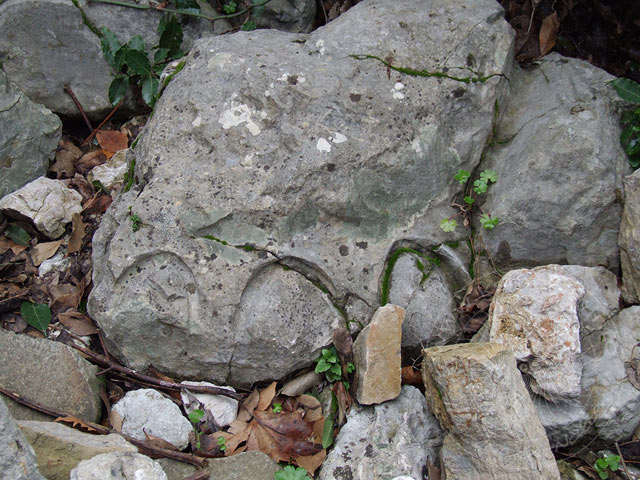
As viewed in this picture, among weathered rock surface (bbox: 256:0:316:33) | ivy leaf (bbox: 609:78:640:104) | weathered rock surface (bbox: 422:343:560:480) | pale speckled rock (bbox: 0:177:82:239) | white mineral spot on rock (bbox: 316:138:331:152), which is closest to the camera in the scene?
weathered rock surface (bbox: 422:343:560:480)

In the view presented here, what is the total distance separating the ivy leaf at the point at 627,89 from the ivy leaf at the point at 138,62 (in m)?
2.81

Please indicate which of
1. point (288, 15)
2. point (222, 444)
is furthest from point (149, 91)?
point (222, 444)

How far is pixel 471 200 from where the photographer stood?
3285 millimetres

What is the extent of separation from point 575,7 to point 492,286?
2146mm

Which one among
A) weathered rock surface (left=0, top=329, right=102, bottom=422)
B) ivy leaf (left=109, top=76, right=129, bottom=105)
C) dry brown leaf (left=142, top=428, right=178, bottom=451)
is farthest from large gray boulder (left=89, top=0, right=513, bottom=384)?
ivy leaf (left=109, top=76, right=129, bottom=105)

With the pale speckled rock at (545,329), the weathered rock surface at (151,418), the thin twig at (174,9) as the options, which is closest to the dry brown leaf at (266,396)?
the weathered rock surface at (151,418)

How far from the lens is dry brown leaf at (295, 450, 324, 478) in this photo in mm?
2775

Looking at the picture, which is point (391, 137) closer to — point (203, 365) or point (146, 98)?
point (203, 365)

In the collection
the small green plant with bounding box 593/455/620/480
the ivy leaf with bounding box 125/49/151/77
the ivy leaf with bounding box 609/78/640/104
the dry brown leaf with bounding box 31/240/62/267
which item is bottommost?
the small green plant with bounding box 593/455/620/480

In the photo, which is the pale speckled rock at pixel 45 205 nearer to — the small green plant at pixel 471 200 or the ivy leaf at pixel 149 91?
the ivy leaf at pixel 149 91

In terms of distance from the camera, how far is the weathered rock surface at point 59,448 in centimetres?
230

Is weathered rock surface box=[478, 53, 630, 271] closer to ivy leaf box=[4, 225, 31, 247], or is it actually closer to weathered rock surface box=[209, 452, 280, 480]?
weathered rock surface box=[209, 452, 280, 480]

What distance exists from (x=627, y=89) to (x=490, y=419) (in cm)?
191

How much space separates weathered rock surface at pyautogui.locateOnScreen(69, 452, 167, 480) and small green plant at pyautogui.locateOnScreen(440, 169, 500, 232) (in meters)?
1.87
